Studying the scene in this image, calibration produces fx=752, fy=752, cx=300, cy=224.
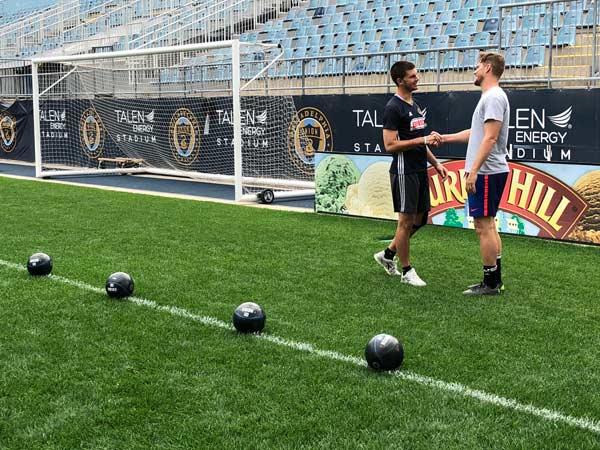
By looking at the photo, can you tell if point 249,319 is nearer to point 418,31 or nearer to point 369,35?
point 418,31

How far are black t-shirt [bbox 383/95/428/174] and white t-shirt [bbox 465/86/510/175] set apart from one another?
0.52m

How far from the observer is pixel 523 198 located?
9117mm

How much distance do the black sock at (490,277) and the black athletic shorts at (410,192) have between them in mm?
802

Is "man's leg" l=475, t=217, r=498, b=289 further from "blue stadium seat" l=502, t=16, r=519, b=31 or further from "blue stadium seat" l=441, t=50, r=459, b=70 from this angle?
"blue stadium seat" l=441, t=50, r=459, b=70

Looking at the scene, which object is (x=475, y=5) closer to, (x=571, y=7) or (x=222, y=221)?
(x=571, y=7)

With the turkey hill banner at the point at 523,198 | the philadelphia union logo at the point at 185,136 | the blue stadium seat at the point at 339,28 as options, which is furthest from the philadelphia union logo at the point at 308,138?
the blue stadium seat at the point at 339,28

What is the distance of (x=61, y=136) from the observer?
70.6ft

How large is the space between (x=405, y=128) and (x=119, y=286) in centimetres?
278

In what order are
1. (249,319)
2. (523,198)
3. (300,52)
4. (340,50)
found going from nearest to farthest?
(249,319) → (523,198) → (340,50) → (300,52)

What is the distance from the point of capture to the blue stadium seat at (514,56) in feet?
43.4

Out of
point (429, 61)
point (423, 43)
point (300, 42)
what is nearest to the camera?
point (429, 61)

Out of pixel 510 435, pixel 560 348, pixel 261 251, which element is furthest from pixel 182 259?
pixel 510 435

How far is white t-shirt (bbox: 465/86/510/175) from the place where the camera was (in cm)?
596

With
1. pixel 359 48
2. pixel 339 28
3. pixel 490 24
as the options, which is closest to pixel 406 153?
pixel 490 24
